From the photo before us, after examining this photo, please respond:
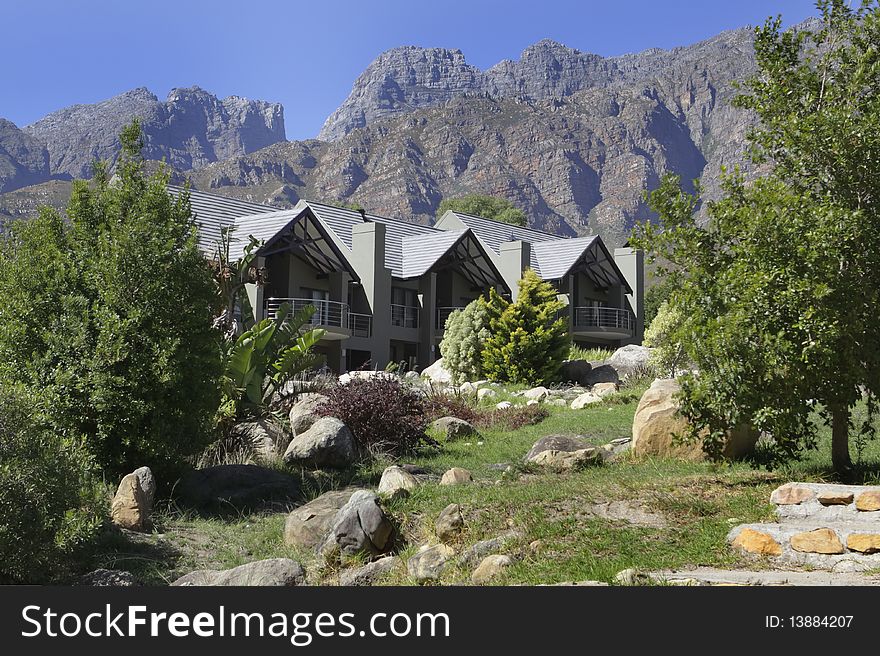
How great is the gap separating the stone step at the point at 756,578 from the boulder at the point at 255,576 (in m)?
3.28

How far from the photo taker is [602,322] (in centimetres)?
4738

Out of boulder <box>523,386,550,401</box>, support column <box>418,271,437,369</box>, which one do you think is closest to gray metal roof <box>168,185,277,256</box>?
support column <box>418,271,437,369</box>

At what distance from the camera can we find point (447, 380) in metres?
28.0

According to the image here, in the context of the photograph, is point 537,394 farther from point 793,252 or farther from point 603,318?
point 603,318

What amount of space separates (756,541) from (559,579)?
1824mm

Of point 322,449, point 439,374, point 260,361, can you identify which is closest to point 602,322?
point 439,374

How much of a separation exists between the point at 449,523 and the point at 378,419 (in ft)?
20.1

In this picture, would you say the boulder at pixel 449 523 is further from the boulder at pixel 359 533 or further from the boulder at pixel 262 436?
the boulder at pixel 262 436

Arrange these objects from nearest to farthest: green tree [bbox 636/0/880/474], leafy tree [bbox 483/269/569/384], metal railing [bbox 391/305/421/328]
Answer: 1. green tree [bbox 636/0/880/474]
2. leafy tree [bbox 483/269/569/384]
3. metal railing [bbox 391/305/421/328]

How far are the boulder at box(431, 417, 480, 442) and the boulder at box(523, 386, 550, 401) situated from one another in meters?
5.86

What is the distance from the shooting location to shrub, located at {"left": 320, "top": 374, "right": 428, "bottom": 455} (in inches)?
582

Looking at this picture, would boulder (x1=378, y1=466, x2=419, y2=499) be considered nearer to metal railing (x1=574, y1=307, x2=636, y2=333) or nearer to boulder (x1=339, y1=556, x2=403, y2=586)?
boulder (x1=339, y1=556, x2=403, y2=586)

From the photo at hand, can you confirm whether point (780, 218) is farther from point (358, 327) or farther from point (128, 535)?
point (358, 327)

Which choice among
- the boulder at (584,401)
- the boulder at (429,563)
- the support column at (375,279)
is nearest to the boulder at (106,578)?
the boulder at (429,563)
